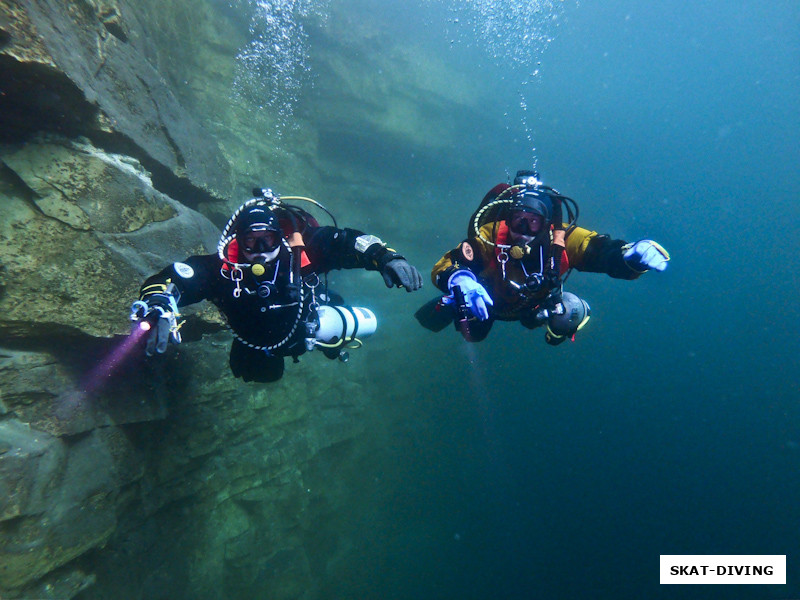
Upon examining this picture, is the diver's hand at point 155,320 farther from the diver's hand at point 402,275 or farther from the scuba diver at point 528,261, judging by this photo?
the scuba diver at point 528,261

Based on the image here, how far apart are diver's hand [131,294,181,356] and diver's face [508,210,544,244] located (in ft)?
10.9

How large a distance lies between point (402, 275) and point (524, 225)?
1562mm

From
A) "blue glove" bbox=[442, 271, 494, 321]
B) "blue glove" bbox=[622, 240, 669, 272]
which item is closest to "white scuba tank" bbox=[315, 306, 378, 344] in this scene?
"blue glove" bbox=[442, 271, 494, 321]

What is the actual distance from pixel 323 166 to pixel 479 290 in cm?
1344

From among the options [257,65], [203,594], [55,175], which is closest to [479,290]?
[55,175]

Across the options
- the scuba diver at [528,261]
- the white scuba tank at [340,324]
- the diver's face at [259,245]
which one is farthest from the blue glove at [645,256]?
the diver's face at [259,245]

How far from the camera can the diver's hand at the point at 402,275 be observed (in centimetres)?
Result: 335

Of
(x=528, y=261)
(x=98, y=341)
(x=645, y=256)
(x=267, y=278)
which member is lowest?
(x=98, y=341)

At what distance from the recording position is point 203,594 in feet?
23.1

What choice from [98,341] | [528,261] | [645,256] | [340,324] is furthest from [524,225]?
[98,341]

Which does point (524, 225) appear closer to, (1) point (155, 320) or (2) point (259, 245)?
(2) point (259, 245)

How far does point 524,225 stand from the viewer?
3.99m

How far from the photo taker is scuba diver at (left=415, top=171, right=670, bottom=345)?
3746 millimetres

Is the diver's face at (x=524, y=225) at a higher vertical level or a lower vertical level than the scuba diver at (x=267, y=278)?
higher
